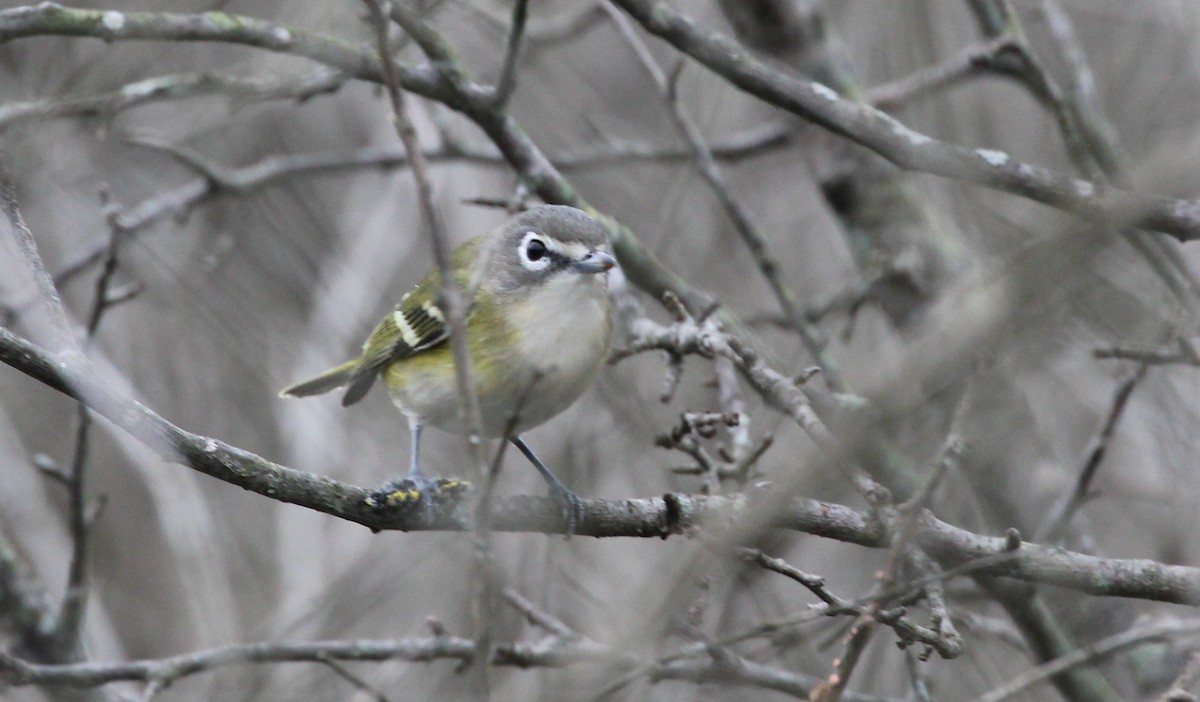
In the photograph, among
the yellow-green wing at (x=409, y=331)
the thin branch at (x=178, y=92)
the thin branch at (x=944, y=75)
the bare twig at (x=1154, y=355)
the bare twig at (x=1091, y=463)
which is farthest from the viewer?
the thin branch at (x=944, y=75)

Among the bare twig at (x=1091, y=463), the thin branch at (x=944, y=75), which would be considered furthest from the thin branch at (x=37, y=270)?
the thin branch at (x=944, y=75)

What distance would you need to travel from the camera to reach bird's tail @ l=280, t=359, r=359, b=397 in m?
4.93

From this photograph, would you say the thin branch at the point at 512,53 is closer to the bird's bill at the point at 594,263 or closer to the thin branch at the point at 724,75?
the thin branch at the point at 724,75

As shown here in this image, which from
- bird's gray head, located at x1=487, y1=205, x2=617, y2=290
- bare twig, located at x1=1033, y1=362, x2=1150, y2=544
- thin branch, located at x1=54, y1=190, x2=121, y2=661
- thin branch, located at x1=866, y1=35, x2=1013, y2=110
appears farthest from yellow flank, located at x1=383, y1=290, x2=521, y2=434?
thin branch, located at x1=866, y1=35, x2=1013, y2=110

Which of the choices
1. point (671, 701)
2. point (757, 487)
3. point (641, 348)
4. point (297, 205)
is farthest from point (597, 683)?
point (297, 205)

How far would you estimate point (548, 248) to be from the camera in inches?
159

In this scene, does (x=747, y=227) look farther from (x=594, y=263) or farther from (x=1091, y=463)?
(x=1091, y=463)

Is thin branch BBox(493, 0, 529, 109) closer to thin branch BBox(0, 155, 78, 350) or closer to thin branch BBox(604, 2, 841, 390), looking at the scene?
thin branch BBox(604, 2, 841, 390)

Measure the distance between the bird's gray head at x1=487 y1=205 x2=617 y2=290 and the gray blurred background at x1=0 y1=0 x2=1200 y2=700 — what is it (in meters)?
0.90

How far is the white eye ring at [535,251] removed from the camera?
4047 mm

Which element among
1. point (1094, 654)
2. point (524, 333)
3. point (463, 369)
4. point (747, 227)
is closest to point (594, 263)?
point (524, 333)

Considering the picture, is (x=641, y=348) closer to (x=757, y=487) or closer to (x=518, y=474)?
(x=757, y=487)

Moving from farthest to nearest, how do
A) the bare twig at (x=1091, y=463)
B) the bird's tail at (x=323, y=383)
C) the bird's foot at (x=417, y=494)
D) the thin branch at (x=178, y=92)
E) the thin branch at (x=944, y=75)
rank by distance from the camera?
the bird's tail at (x=323, y=383), the thin branch at (x=944, y=75), the thin branch at (x=178, y=92), the bare twig at (x=1091, y=463), the bird's foot at (x=417, y=494)

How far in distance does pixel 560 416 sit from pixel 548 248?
3.29m
